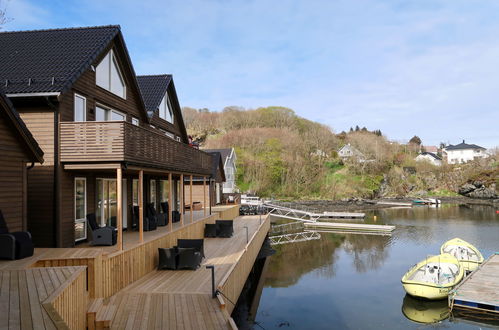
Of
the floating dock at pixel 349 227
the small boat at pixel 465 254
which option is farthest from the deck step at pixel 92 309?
the floating dock at pixel 349 227

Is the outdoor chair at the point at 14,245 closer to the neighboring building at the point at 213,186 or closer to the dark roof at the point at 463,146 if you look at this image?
the neighboring building at the point at 213,186

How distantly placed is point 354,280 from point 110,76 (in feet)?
49.3

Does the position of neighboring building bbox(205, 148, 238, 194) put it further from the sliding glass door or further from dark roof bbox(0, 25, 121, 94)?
dark roof bbox(0, 25, 121, 94)

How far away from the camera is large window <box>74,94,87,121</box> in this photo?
11242 millimetres

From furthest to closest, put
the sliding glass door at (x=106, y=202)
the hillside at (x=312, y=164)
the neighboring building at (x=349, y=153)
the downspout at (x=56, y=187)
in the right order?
the neighboring building at (x=349, y=153) < the hillside at (x=312, y=164) < the sliding glass door at (x=106, y=202) < the downspout at (x=56, y=187)

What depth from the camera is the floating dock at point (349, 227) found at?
33.7 metres

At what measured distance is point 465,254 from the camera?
69.4 feet

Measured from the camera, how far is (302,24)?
20922 mm

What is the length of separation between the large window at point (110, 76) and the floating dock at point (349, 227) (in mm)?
25853

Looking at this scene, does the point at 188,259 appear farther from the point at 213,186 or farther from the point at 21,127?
the point at 213,186

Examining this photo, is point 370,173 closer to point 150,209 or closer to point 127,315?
point 150,209

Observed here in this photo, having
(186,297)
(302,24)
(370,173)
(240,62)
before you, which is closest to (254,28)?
(302,24)

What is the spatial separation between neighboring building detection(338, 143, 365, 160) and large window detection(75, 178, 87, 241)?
2265 inches

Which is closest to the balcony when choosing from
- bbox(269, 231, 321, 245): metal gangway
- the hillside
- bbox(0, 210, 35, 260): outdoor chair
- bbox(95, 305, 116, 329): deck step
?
bbox(0, 210, 35, 260): outdoor chair
